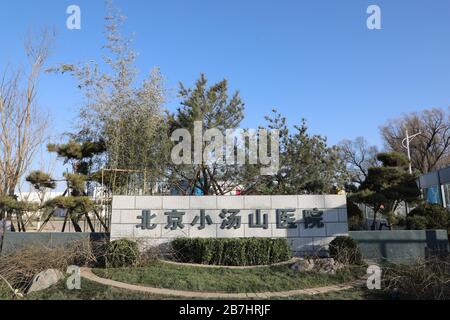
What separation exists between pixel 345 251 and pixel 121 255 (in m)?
4.56

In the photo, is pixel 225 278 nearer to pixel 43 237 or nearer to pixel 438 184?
pixel 43 237

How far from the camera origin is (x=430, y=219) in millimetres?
9812

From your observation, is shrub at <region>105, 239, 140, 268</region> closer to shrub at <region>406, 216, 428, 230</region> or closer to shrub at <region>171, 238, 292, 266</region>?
shrub at <region>171, 238, 292, 266</region>

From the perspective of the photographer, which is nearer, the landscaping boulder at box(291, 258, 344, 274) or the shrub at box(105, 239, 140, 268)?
the landscaping boulder at box(291, 258, 344, 274)

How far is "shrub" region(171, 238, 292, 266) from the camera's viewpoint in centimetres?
788

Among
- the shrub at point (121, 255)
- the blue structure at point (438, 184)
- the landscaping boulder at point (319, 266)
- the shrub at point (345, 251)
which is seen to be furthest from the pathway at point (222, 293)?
the blue structure at point (438, 184)

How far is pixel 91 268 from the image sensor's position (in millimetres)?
7434

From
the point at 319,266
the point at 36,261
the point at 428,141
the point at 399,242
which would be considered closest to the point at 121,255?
the point at 36,261

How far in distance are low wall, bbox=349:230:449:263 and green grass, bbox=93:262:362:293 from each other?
1.93 m

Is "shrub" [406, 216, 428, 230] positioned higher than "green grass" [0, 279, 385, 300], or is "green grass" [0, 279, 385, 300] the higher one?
"shrub" [406, 216, 428, 230]

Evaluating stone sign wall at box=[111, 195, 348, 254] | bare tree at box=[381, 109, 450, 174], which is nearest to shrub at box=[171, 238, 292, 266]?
stone sign wall at box=[111, 195, 348, 254]

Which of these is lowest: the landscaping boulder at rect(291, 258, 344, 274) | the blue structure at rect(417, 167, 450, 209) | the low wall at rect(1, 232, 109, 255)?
the landscaping boulder at rect(291, 258, 344, 274)

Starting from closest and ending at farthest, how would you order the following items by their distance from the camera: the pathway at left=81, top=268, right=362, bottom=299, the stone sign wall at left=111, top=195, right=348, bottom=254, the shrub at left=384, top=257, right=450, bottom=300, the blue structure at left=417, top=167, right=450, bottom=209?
1. the shrub at left=384, top=257, right=450, bottom=300
2. the pathway at left=81, top=268, right=362, bottom=299
3. the stone sign wall at left=111, top=195, right=348, bottom=254
4. the blue structure at left=417, top=167, right=450, bottom=209
